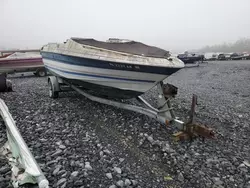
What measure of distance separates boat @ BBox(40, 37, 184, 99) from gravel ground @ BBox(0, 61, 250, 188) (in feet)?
2.99

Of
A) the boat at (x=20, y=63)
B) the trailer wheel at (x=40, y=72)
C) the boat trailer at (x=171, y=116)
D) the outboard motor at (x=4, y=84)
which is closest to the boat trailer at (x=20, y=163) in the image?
the boat trailer at (x=171, y=116)

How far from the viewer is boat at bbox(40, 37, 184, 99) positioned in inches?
174

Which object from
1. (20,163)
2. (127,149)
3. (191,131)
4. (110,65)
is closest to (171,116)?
(191,131)

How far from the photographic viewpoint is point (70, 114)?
5.92 m

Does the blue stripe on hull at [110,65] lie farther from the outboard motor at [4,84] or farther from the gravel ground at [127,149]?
the outboard motor at [4,84]

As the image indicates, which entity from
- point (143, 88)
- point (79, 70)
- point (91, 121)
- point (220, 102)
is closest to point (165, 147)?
point (143, 88)

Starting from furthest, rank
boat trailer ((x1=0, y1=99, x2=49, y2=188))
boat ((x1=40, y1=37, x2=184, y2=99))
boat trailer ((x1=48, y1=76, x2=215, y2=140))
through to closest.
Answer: boat ((x1=40, y1=37, x2=184, y2=99)) < boat trailer ((x1=48, y1=76, x2=215, y2=140)) < boat trailer ((x1=0, y1=99, x2=49, y2=188))

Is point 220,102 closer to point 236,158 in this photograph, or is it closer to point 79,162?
point 236,158

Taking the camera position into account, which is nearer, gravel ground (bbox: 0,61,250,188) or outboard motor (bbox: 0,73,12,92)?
gravel ground (bbox: 0,61,250,188)

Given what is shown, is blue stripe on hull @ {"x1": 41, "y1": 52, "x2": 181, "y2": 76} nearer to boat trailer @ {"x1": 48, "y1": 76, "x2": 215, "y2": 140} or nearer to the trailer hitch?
boat trailer @ {"x1": 48, "y1": 76, "x2": 215, "y2": 140}

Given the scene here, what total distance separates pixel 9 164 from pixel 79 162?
1.10 metres

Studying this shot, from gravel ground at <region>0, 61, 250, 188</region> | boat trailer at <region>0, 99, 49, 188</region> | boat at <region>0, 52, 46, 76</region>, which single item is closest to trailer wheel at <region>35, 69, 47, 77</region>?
boat at <region>0, 52, 46, 76</region>

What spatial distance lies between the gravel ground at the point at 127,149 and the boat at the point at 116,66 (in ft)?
2.99

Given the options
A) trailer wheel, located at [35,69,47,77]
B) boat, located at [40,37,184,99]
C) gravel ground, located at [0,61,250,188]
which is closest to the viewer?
gravel ground, located at [0,61,250,188]
